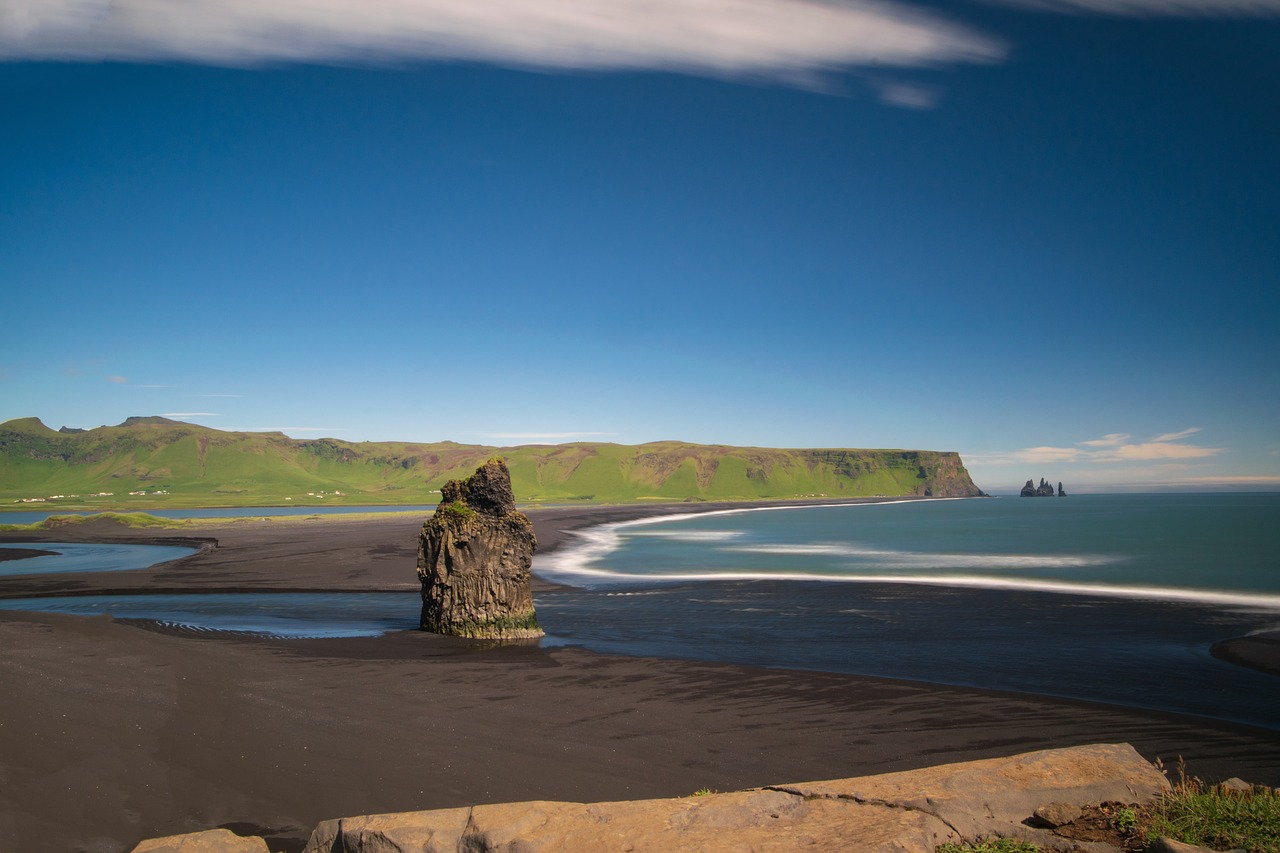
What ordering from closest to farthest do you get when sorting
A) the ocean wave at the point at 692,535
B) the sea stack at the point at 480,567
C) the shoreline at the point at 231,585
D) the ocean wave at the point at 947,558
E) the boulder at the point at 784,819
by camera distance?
the boulder at the point at 784,819, the sea stack at the point at 480,567, the shoreline at the point at 231,585, the ocean wave at the point at 947,558, the ocean wave at the point at 692,535

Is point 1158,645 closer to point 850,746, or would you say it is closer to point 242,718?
point 850,746

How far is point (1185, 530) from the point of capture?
252 ft

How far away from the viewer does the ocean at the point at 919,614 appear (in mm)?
16969

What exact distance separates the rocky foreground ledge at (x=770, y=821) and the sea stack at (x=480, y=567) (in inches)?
567

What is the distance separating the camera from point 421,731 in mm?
11414

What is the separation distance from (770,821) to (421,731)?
25.5ft

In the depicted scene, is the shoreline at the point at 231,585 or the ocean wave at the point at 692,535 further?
the ocean wave at the point at 692,535

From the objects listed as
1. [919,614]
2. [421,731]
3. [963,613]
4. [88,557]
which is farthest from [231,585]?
[963,613]

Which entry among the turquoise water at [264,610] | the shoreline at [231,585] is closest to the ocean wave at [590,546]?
the shoreline at [231,585]

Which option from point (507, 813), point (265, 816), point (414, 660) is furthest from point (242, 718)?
point (507, 813)

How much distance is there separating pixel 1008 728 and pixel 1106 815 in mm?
7698

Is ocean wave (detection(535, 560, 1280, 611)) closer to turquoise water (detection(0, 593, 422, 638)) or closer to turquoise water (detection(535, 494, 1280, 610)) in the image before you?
turquoise water (detection(535, 494, 1280, 610))

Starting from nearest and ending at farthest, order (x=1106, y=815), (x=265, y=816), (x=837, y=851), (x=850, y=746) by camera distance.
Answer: (x=837, y=851), (x=1106, y=815), (x=265, y=816), (x=850, y=746)

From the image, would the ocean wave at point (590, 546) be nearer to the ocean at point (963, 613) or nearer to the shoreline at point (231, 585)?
the ocean at point (963, 613)
